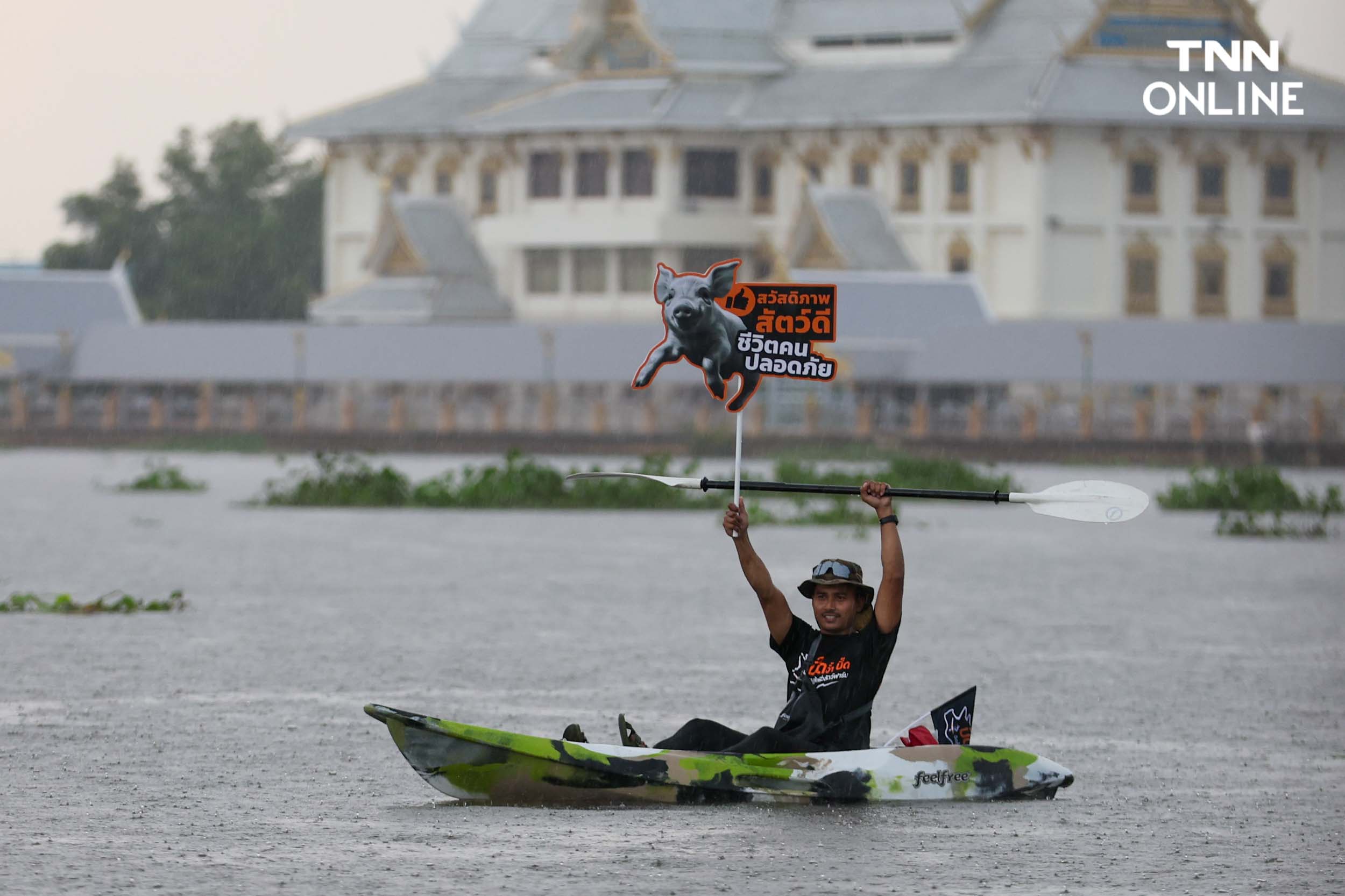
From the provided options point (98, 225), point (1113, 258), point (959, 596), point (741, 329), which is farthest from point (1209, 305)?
point (741, 329)

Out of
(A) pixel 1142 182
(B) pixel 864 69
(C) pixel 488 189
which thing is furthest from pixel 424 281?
(A) pixel 1142 182

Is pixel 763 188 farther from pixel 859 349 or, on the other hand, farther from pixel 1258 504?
pixel 1258 504

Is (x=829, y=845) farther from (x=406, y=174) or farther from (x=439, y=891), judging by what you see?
(x=406, y=174)

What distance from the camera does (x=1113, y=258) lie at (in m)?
64.9

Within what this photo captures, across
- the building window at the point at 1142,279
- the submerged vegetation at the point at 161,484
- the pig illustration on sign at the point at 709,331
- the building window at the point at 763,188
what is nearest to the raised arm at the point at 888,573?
the pig illustration on sign at the point at 709,331

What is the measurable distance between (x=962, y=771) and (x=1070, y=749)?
200cm

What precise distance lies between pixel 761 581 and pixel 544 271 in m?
60.1

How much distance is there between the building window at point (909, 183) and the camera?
66.1m

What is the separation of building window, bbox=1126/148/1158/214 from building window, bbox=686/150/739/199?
1034 cm

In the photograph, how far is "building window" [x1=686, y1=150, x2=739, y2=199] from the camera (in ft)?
224

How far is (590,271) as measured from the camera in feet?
225

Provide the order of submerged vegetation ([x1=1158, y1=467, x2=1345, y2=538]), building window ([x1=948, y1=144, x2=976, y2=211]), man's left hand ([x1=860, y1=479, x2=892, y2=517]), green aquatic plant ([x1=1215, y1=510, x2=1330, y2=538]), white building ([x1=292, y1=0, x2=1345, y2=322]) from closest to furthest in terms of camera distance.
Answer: man's left hand ([x1=860, y1=479, x2=892, y2=517]), green aquatic plant ([x1=1215, y1=510, x2=1330, y2=538]), submerged vegetation ([x1=1158, y1=467, x2=1345, y2=538]), white building ([x1=292, y1=0, x2=1345, y2=322]), building window ([x1=948, y1=144, x2=976, y2=211])

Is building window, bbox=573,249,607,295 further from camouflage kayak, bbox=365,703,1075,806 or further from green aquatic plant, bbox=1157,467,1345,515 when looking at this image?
camouflage kayak, bbox=365,703,1075,806

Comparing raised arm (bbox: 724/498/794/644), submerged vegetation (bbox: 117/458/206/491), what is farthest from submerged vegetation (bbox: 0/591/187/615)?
submerged vegetation (bbox: 117/458/206/491)
